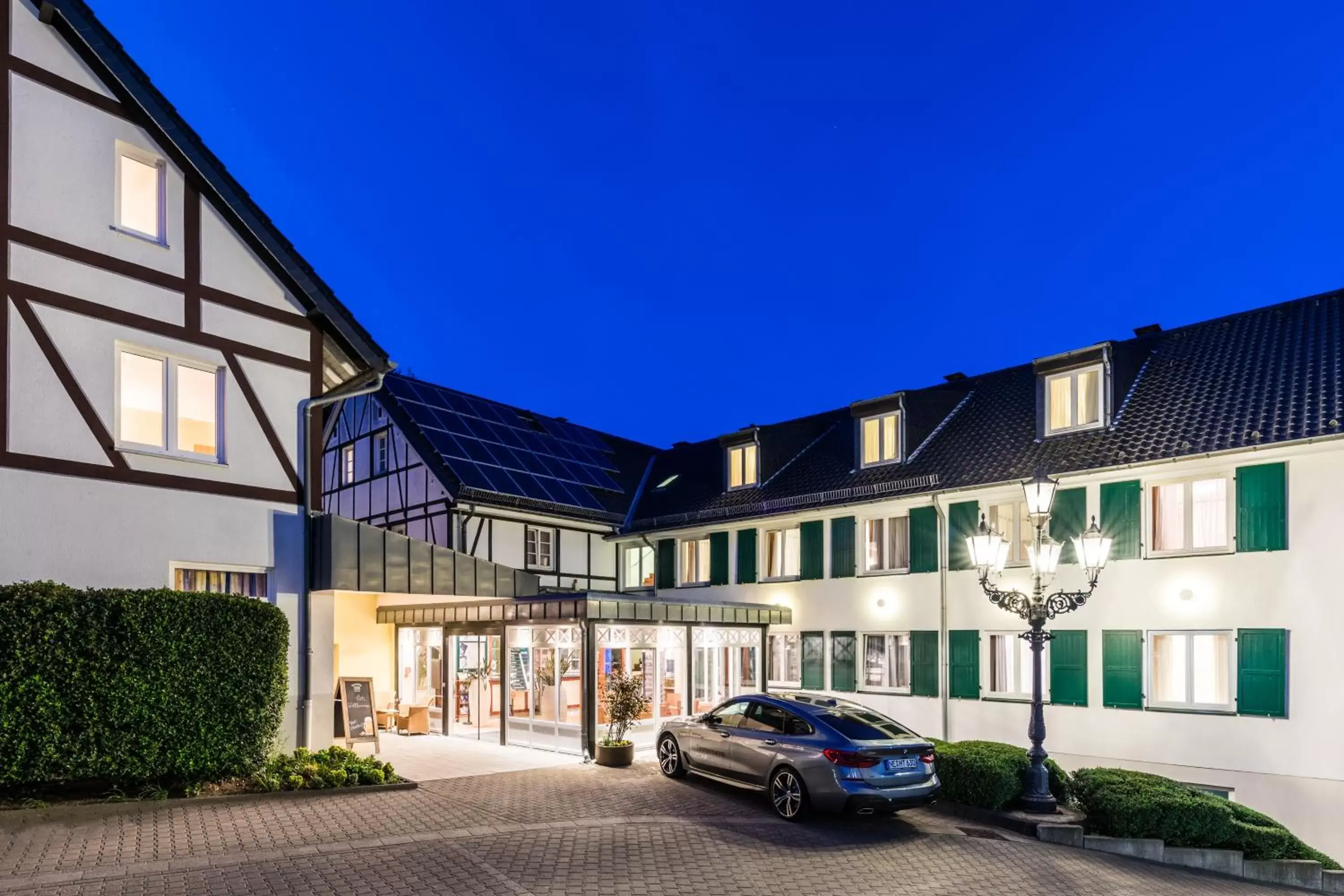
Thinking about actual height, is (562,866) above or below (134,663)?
below

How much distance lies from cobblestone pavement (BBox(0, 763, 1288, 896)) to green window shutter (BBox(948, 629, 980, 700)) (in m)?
6.50

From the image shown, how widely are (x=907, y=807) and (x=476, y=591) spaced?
25.3ft

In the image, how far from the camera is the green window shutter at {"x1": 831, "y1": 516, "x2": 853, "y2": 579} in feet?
69.4

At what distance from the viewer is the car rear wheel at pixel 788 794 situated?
1190 centimetres

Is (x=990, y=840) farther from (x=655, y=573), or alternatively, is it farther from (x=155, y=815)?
(x=655, y=573)

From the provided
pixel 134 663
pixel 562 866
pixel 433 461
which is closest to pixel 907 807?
pixel 562 866

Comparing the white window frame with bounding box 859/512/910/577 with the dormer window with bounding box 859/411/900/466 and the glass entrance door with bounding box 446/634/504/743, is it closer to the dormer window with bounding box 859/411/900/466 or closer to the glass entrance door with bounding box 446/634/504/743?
the dormer window with bounding box 859/411/900/466

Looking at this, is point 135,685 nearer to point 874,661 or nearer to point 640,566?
point 874,661

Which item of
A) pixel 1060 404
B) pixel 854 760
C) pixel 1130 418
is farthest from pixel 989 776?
pixel 1060 404

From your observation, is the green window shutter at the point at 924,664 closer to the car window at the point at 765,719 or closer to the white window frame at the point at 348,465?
the car window at the point at 765,719

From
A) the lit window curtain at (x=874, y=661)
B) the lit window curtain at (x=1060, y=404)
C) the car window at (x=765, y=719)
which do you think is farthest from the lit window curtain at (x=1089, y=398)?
the car window at (x=765, y=719)

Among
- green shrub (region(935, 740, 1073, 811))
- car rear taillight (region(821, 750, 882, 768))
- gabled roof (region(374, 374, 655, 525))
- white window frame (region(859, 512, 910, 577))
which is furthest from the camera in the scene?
gabled roof (region(374, 374, 655, 525))

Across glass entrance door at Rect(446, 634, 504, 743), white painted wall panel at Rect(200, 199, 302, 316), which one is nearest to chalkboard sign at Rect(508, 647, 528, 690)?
glass entrance door at Rect(446, 634, 504, 743)

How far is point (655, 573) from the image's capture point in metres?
25.4
